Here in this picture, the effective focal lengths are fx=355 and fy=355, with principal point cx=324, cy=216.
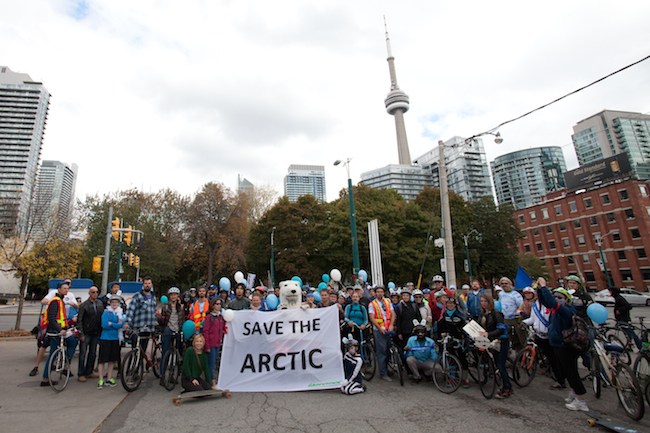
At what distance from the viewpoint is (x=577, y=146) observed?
13438 cm

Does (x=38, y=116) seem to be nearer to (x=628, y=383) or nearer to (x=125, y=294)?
(x=125, y=294)

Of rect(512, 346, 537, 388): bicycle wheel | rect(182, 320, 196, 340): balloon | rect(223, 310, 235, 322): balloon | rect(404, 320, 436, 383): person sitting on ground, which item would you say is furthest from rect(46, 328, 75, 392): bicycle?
rect(512, 346, 537, 388): bicycle wheel

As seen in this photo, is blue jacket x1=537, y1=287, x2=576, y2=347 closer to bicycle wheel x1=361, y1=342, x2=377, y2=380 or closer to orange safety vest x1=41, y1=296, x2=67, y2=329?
bicycle wheel x1=361, y1=342, x2=377, y2=380

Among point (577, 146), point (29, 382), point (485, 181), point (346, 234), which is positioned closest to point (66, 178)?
point (346, 234)

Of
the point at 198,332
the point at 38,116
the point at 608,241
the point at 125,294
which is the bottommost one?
the point at 198,332

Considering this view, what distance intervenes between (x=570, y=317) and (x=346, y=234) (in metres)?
28.0

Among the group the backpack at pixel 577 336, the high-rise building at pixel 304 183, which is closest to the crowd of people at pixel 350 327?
the backpack at pixel 577 336

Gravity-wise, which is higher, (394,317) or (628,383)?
(394,317)

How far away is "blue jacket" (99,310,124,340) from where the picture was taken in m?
7.41

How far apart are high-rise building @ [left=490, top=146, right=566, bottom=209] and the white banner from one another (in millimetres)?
180300

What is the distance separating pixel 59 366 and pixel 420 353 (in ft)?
24.7

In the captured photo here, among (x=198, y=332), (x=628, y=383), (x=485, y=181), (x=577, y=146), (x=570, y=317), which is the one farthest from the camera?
(x=485, y=181)

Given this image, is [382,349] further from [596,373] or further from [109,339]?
[109,339]

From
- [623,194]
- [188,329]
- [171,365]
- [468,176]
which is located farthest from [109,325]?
[468,176]
